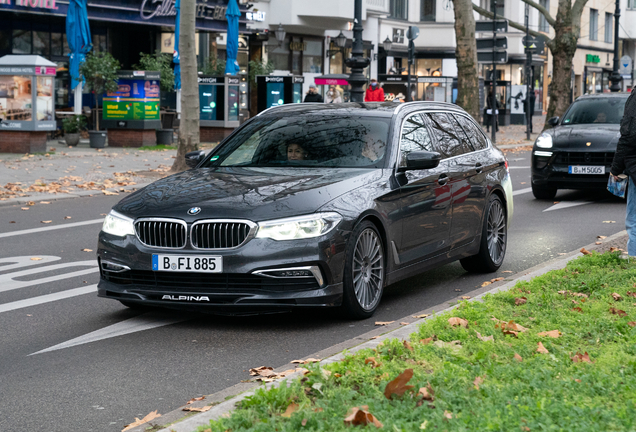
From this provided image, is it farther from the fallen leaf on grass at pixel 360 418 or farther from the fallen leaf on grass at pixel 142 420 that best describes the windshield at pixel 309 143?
the fallen leaf on grass at pixel 360 418

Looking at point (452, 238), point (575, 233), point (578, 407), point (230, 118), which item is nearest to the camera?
point (578, 407)

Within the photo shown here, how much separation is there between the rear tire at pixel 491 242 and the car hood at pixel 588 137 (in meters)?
6.00

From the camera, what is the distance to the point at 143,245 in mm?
6504

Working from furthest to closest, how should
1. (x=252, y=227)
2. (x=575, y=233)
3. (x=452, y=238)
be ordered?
(x=575, y=233) < (x=452, y=238) < (x=252, y=227)

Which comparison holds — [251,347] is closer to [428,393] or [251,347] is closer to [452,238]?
[428,393]

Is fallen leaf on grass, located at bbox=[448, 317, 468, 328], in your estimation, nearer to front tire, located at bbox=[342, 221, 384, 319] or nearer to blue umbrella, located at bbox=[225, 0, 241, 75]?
front tire, located at bbox=[342, 221, 384, 319]

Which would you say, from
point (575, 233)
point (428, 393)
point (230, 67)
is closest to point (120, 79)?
point (230, 67)

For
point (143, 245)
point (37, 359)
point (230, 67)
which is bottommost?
point (37, 359)

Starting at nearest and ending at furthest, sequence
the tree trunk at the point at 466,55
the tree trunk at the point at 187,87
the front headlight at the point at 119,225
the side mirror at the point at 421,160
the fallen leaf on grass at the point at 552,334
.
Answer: the fallen leaf on grass at the point at 552,334, the front headlight at the point at 119,225, the side mirror at the point at 421,160, the tree trunk at the point at 187,87, the tree trunk at the point at 466,55

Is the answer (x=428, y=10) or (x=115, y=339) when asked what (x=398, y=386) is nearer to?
(x=115, y=339)

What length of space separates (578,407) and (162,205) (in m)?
3.38

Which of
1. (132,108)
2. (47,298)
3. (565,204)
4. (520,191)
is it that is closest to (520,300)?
(47,298)

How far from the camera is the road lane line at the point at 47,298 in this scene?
7410mm

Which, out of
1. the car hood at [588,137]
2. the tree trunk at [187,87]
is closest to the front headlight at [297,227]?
the car hood at [588,137]
